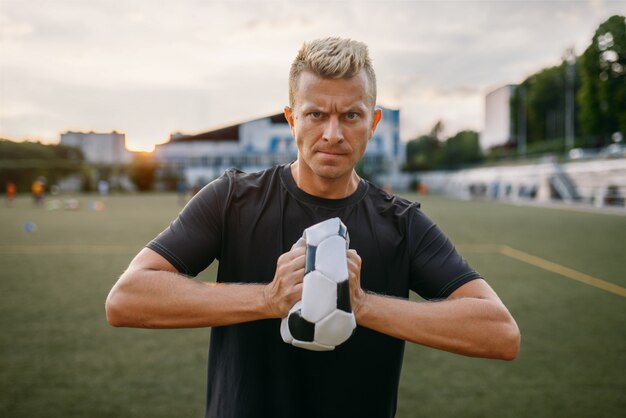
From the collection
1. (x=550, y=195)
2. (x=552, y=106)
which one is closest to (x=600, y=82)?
(x=550, y=195)

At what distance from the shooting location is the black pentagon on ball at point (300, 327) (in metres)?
1.46

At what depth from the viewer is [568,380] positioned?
486 cm

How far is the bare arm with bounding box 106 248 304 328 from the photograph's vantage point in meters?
1.70

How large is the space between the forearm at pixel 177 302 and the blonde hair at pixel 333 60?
82 cm

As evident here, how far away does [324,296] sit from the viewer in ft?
4.72

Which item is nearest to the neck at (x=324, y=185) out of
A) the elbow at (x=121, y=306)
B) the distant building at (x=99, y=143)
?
the elbow at (x=121, y=306)

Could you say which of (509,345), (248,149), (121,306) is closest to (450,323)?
(509,345)

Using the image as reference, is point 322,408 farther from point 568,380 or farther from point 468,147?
point 468,147

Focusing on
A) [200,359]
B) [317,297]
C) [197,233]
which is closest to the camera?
[317,297]

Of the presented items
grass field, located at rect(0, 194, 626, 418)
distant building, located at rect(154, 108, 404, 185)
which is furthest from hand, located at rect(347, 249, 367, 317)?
distant building, located at rect(154, 108, 404, 185)

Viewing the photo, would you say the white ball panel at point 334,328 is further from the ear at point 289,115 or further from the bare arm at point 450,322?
the ear at point 289,115

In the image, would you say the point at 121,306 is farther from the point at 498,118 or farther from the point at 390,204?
the point at 498,118

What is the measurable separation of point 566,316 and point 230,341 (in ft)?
21.0

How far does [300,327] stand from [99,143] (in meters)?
117
